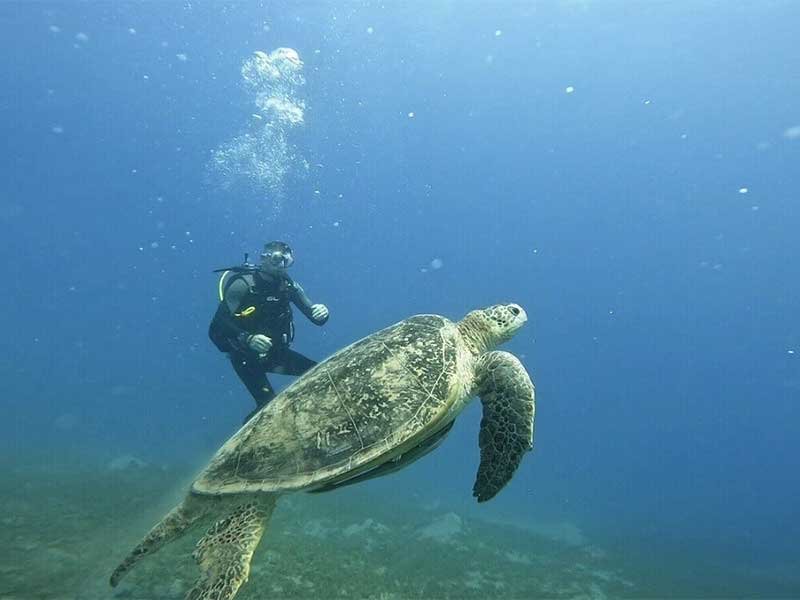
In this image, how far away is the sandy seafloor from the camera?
698cm

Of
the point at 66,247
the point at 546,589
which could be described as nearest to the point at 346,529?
the point at 546,589

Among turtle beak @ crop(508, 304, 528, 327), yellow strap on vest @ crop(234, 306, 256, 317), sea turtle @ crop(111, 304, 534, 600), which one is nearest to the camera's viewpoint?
sea turtle @ crop(111, 304, 534, 600)

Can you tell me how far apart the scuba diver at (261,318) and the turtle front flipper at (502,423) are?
438cm

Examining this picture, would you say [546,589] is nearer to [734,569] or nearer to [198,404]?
[734,569]

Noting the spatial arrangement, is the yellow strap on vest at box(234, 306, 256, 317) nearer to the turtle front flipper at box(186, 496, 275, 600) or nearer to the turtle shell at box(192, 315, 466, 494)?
the turtle shell at box(192, 315, 466, 494)

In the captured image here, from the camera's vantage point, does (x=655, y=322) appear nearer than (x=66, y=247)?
Yes

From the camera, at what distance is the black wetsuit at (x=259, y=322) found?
8.18 m

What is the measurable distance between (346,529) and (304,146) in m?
91.2

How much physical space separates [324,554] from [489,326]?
21.5 ft

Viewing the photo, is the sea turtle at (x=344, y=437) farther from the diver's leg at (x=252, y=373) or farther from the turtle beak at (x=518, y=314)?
the diver's leg at (x=252, y=373)

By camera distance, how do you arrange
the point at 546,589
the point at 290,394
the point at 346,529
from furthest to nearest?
the point at 346,529
the point at 546,589
the point at 290,394

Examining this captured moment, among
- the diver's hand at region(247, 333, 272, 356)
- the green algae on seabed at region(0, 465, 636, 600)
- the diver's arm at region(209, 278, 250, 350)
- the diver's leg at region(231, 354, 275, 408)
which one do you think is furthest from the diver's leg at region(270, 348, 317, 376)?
the green algae on seabed at region(0, 465, 636, 600)

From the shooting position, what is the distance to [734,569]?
52.3ft

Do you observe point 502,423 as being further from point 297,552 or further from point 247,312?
point 297,552
